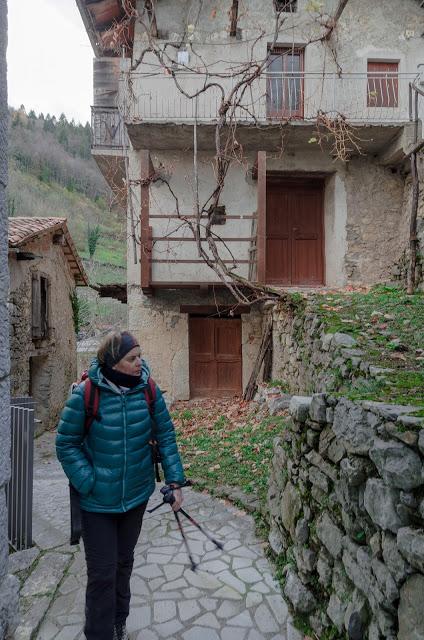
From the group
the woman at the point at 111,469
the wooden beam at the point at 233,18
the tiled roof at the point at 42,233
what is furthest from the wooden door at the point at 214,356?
the woman at the point at 111,469

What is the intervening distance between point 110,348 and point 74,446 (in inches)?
21.9

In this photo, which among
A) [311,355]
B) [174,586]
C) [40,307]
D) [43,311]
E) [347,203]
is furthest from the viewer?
[43,311]

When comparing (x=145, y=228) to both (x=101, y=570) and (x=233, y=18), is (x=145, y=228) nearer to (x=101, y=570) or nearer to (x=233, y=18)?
(x=233, y=18)

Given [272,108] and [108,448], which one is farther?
[272,108]

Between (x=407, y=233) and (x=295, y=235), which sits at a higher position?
(x=295, y=235)

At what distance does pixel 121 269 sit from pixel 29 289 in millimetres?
20619

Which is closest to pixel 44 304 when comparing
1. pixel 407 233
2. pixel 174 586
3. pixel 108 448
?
pixel 174 586

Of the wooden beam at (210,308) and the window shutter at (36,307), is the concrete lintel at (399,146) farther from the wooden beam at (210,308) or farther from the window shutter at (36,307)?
the window shutter at (36,307)

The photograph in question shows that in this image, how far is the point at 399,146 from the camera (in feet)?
A: 29.3

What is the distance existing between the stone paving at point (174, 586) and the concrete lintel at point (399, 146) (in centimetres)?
832

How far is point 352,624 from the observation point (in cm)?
201

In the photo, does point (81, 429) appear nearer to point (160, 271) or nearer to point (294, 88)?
point (160, 271)

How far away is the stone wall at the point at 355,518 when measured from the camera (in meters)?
1.69

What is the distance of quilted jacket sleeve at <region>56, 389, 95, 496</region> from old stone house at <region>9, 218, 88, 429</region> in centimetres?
690
